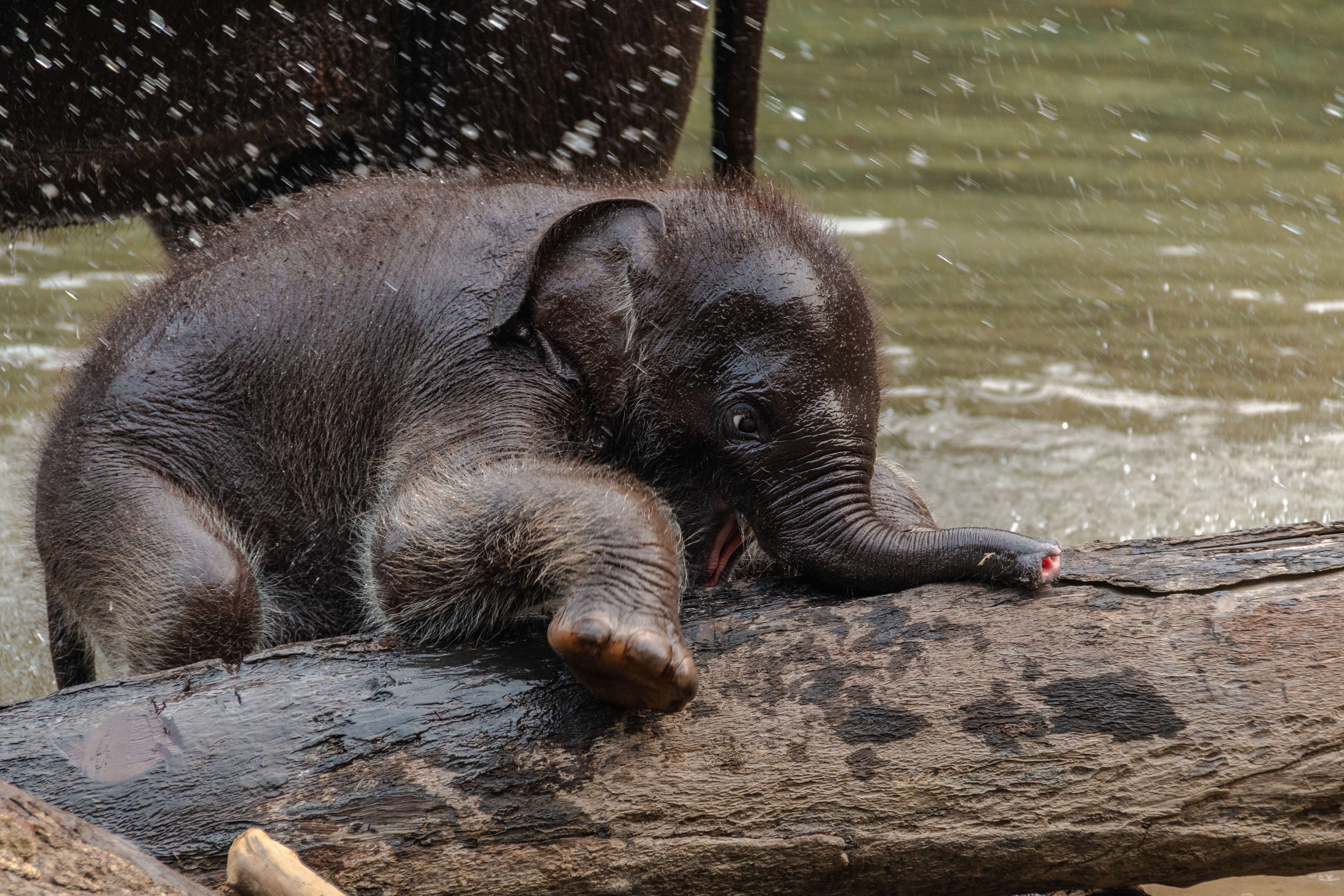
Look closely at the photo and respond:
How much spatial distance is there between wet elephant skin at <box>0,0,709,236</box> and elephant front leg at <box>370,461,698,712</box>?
198 centimetres

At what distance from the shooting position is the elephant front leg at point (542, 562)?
2275mm

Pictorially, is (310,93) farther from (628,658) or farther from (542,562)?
(628,658)

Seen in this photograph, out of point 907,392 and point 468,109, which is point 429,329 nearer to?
point 468,109

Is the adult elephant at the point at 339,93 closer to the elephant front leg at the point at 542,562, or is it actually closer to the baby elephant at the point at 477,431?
the baby elephant at the point at 477,431

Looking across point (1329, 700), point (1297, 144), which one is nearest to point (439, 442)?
point (1329, 700)

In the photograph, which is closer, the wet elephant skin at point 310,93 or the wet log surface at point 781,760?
the wet log surface at point 781,760

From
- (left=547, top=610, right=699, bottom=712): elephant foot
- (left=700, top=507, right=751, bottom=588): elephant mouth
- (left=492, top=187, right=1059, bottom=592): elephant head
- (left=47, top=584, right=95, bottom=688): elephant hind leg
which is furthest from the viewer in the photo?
(left=47, top=584, right=95, bottom=688): elephant hind leg

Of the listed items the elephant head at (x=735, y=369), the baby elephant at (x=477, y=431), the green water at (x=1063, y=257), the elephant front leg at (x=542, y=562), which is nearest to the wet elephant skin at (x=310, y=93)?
the green water at (x=1063, y=257)

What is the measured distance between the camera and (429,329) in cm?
282

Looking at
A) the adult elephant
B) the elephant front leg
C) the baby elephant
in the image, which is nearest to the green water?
the adult elephant

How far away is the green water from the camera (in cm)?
581

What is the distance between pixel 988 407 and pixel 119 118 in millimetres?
3888

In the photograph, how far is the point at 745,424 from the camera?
2.72 m

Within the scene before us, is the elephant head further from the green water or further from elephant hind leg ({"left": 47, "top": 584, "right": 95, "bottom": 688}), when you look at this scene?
elephant hind leg ({"left": 47, "top": 584, "right": 95, "bottom": 688})
